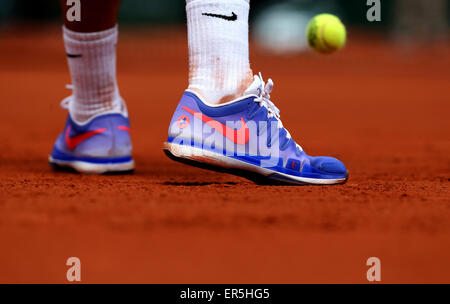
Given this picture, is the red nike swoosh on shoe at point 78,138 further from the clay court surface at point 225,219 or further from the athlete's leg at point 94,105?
the clay court surface at point 225,219

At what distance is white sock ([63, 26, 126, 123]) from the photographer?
2.31 meters

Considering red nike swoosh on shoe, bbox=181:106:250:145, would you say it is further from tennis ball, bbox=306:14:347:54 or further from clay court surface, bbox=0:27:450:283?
tennis ball, bbox=306:14:347:54

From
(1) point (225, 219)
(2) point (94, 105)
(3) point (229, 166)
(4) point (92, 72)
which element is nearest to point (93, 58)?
(4) point (92, 72)

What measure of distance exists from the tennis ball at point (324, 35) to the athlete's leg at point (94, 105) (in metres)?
0.69

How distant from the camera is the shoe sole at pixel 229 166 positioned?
1857 millimetres

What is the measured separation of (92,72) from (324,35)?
31.9 inches

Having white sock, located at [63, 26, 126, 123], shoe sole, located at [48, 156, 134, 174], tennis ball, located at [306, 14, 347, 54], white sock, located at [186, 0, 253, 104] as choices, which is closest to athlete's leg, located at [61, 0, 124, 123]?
white sock, located at [63, 26, 126, 123]

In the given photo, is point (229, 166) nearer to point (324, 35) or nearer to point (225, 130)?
point (225, 130)

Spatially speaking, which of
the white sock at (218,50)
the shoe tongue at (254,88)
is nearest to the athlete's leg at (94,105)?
the white sock at (218,50)

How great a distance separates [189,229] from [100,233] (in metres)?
0.19

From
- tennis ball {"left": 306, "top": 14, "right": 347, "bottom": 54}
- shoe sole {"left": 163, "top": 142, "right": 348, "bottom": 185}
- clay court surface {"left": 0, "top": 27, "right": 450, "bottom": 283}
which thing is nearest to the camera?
clay court surface {"left": 0, "top": 27, "right": 450, "bottom": 283}

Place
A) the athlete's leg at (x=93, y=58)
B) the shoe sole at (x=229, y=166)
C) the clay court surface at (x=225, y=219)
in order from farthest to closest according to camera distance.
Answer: the athlete's leg at (x=93, y=58)
the shoe sole at (x=229, y=166)
the clay court surface at (x=225, y=219)

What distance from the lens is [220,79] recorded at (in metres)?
1.93

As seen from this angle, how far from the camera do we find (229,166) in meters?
1.90
